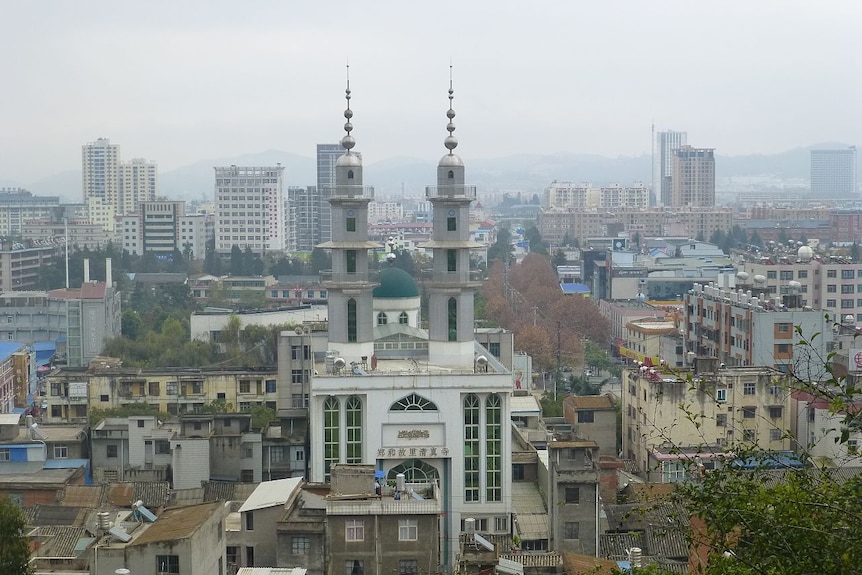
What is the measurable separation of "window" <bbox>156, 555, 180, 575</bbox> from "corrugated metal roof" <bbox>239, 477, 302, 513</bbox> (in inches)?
→ 97.7

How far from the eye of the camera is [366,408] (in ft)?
54.7

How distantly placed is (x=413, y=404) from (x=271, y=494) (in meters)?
3.09

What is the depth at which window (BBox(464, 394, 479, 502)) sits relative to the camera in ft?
54.6

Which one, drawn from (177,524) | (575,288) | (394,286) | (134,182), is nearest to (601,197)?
(134,182)

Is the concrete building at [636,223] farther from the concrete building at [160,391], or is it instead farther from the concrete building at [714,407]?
the concrete building at [714,407]

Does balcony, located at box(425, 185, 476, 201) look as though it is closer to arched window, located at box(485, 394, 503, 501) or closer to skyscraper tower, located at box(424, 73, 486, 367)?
skyscraper tower, located at box(424, 73, 486, 367)

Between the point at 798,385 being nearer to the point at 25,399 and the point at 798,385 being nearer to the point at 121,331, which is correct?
the point at 25,399

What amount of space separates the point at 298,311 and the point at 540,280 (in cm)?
1299

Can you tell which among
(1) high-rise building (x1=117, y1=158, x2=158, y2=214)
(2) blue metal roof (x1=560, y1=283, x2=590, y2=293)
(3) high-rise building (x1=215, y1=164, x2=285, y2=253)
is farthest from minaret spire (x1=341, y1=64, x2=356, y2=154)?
(1) high-rise building (x1=117, y1=158, x2=158, y2=214)

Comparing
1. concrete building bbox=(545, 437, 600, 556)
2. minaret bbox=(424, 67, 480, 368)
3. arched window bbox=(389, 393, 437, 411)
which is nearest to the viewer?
concrete building bbox=(545, 437, 600, 556)

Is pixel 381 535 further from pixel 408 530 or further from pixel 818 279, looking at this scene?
pixel 818 279

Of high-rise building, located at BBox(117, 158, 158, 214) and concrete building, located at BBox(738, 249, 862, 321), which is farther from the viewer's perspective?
high-rise building, located at BBox(117, 158, 158, 214)

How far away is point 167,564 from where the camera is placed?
10.8 m

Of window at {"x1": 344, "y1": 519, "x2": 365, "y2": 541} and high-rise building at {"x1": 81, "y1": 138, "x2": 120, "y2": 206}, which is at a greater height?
high-rise building at {"x1": 81, "y1": 138, "x2": 120, "y2": 206}
